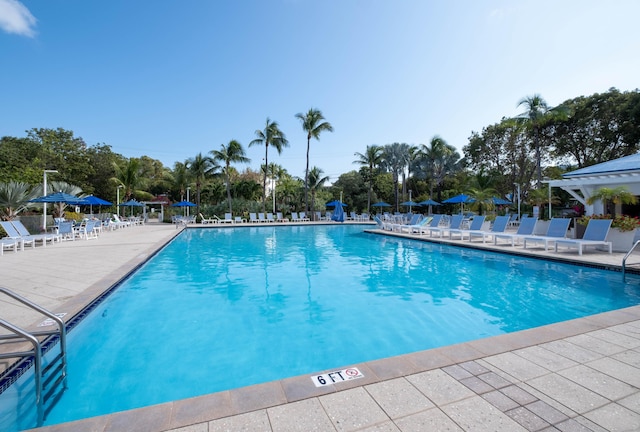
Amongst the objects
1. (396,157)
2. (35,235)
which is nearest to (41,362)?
(35,235)

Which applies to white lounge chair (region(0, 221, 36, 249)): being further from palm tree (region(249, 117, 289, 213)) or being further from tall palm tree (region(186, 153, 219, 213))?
tall palm tree (region(186, 153, 219, 213))

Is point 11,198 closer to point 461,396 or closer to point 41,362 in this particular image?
point 41,362

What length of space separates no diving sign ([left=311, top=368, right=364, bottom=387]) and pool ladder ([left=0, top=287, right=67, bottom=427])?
2109 millimetres

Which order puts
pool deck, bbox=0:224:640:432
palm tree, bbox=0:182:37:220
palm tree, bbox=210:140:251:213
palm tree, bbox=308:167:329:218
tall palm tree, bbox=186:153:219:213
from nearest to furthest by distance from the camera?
pool deck, bbox=0:224:640:432 → palm tree, bbox=0:182:37:220 → palm tree, bbox=210:140:251:213 → tall palm tree, bbox=186:153:219:213 → palm tree, bbox=308:167:329:218

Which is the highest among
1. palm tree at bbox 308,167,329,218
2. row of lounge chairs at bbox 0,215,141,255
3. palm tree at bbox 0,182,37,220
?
palm tree at bbox 308,167,329,218

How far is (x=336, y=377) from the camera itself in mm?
2506

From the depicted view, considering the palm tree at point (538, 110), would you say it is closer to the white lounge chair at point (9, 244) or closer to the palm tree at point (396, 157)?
the palm tree at point (396, 157)

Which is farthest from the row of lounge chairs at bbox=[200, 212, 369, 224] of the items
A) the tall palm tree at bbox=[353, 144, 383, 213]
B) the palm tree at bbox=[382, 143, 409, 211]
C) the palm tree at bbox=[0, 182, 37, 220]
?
the palm tree at bbox=[0, 182, 37, 220]

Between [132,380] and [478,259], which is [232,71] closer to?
[478,259]

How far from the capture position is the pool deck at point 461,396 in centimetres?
192

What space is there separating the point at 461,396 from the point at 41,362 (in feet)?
12.2

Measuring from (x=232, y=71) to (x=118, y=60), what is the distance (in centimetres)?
564

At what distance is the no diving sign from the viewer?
2.43m

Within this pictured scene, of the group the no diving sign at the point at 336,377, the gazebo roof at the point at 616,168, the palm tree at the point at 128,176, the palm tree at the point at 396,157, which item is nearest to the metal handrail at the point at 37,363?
the no diving sign at the point at 336,377
